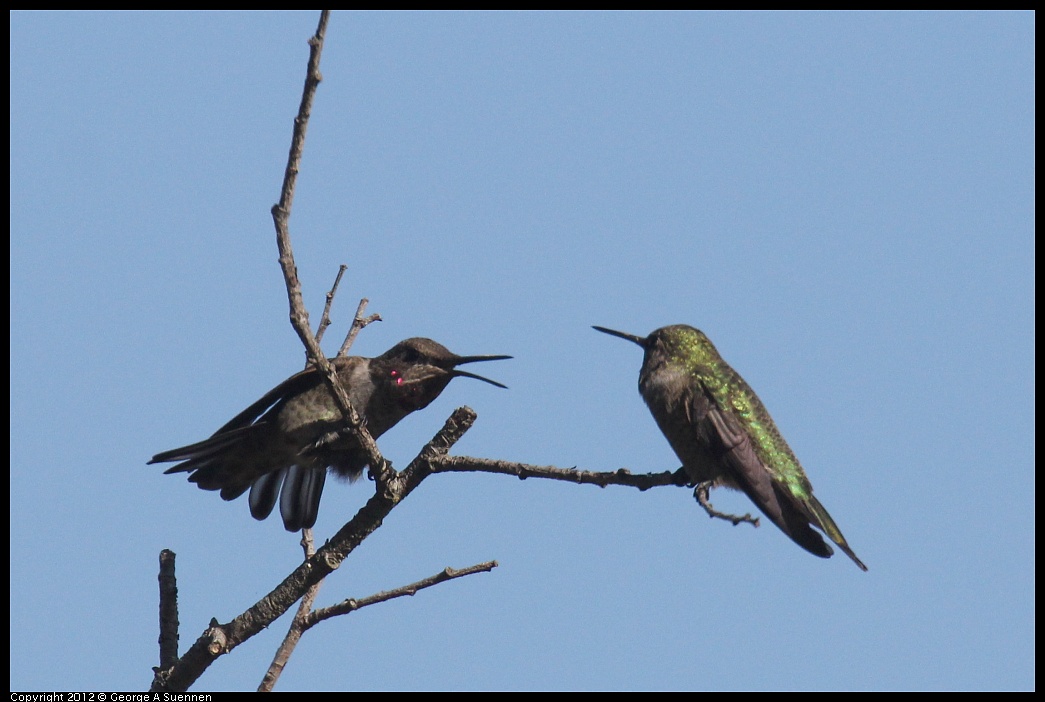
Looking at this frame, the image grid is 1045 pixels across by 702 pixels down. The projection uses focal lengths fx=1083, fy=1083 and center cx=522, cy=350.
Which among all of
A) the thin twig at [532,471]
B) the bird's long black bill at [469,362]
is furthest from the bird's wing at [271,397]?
the thin twig at [532,471]

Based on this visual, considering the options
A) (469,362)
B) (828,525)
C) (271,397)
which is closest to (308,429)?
(271,397)

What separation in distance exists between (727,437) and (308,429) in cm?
233

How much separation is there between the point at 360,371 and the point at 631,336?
1640 mm

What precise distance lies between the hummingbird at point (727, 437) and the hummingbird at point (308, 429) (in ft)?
3.31

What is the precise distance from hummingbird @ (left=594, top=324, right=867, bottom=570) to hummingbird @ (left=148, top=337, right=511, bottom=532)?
3.31 ft

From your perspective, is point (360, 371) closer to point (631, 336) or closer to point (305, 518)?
point (305, 518)

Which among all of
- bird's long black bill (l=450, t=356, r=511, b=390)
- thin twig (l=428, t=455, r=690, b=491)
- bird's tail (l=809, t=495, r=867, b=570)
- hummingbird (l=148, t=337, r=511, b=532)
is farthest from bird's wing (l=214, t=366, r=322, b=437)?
bird's tail (l=809, t=495, r=867, b=570)

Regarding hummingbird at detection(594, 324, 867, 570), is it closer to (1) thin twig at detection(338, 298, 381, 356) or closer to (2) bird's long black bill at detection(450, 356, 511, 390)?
(2) bird's long black bill at detection(450, 356, 511, 390)

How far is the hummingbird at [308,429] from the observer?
615 centimetres

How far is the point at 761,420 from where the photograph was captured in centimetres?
596

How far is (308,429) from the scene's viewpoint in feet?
20.1

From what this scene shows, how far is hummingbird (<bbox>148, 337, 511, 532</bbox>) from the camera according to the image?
6.15 metres

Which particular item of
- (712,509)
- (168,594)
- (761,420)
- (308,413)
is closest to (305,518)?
(308,413)

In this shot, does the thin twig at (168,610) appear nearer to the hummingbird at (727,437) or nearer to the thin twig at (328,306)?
the thin twig at (328,306)
